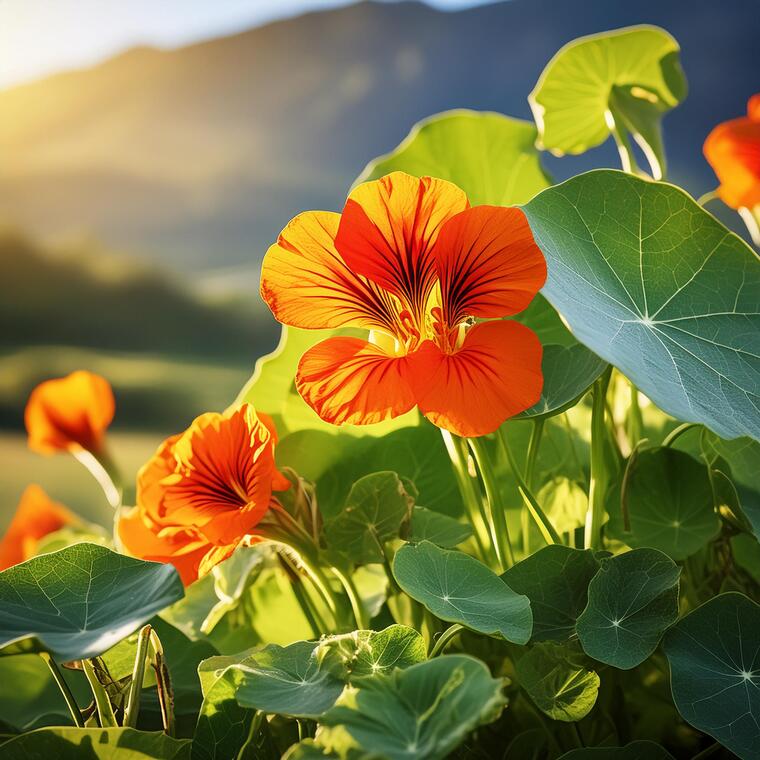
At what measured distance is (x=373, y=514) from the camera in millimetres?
456

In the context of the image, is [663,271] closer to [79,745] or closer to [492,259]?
[492,259]

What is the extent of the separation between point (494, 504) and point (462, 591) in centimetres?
7

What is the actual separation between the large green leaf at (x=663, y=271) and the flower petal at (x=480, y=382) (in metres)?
0.06

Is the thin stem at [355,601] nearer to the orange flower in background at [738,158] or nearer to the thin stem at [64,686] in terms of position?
the thin stem at [64,686]

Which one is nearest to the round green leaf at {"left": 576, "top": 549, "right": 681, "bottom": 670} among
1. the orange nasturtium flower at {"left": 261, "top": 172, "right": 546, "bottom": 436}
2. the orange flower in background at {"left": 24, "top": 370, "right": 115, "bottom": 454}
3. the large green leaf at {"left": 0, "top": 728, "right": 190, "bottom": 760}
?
the orange nasturtium flower at {"left": 261, "top": 172, "right": 546, "bottom": 436}

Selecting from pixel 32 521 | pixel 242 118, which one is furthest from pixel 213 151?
pixel 32 521

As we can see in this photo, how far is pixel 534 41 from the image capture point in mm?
3604

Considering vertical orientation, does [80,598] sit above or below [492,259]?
below

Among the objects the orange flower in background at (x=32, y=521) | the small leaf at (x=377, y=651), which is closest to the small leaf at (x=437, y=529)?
the small leaf at (x=377, y=651)

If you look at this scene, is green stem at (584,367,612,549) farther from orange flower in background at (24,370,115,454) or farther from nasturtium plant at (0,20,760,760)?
orange flower in background at (24,370,115,454)

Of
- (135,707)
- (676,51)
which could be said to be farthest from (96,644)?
→ (676,51)

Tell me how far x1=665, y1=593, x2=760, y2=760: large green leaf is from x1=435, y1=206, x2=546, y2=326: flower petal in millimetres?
179

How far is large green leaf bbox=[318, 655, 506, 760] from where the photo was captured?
274mm

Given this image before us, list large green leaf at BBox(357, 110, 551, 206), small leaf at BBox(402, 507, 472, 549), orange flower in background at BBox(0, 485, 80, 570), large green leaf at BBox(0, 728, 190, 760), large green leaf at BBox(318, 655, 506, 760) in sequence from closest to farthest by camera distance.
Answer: large green leaf at BBox(318, 655, 506, 760)
large green leaf at BBox(0, 728, 190, 760)
small leaf at BBox(402, 507, 472, 549)
large green leaf at BBox(357, 110, 551, 206)
orange flower in background at BBox(0, 485, 80, 570)
